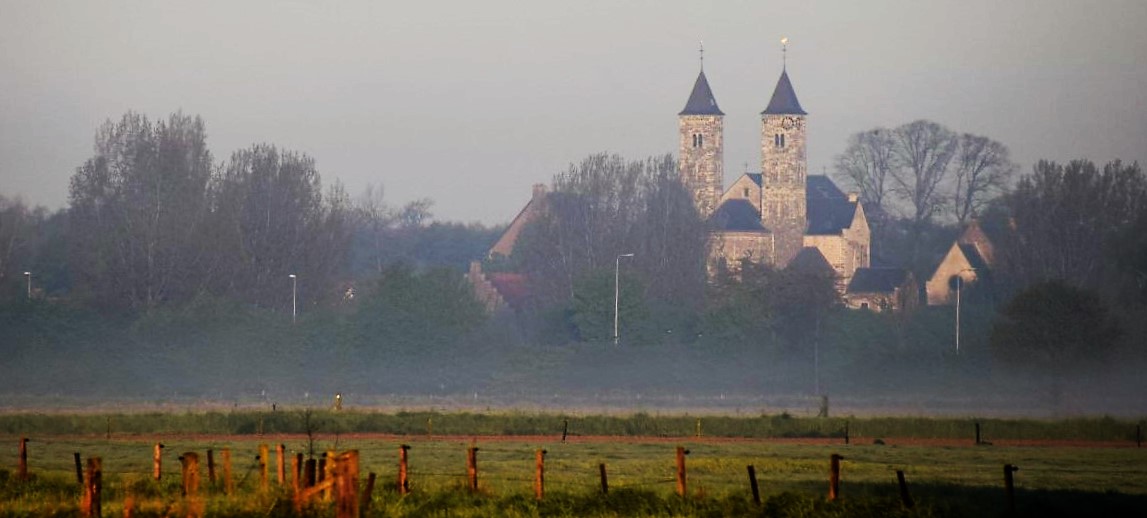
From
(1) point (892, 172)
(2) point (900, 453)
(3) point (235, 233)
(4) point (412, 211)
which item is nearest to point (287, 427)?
(2) point (900, 453)

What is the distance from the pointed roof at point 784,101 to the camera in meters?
136

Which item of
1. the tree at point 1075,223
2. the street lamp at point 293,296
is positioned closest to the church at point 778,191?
the tree at point 1075,223

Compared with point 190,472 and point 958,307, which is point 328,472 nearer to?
point 190,472

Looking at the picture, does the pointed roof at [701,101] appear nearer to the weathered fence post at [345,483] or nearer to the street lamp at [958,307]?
the street lamp at [958,307]

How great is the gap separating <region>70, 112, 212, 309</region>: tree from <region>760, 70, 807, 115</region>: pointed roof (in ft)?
176

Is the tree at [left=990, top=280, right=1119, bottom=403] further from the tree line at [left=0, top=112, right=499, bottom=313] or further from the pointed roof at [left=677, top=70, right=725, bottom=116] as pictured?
the pointed roof at [left=677, top=70, right=725, bottom=116]

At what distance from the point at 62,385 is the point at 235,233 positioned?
15821 mm

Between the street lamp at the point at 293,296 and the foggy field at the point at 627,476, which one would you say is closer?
the foggy field at the point at 627,476

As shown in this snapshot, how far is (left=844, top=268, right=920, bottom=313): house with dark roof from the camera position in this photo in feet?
347

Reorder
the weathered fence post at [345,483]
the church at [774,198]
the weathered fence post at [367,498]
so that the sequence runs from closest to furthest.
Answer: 1. the weathered fence post at [345,483]
2. the weathered fence post at [367,498]
3. the church at [774,198]

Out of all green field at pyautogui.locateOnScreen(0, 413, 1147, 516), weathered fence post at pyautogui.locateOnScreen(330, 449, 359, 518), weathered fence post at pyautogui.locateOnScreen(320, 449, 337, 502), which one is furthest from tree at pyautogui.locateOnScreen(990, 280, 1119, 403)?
weathered fence post at pyautogui.locateOnScreen(330, 449, 359, 518)

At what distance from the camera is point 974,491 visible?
105ft

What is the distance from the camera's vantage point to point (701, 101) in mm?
135875

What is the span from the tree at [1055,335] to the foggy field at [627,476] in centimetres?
2085
